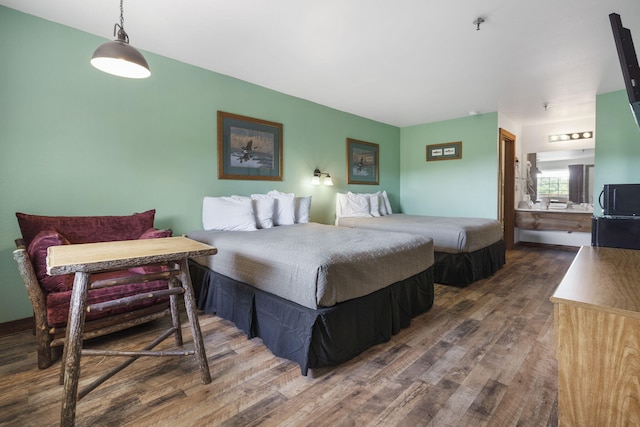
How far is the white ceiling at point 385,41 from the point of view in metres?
2.16

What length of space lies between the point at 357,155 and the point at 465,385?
403 cm

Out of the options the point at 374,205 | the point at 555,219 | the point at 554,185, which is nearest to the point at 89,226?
the point at 374,205

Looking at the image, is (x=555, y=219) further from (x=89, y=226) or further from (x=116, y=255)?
(x=89, y=226)

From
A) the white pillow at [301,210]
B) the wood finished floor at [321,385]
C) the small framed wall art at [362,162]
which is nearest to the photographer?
the wood finished floor at [321,385]

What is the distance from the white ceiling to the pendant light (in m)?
0.61

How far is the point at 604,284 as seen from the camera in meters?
1.01

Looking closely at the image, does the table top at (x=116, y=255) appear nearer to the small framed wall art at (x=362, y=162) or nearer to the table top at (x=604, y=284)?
the table top at (x=604, y=284)

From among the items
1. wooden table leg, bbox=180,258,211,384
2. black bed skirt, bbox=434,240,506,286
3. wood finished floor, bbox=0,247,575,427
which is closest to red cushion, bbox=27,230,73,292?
wood finished floor, bbox=0,247,575,427

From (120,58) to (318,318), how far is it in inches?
72.4

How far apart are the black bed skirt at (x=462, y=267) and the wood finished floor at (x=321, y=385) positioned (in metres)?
1.00

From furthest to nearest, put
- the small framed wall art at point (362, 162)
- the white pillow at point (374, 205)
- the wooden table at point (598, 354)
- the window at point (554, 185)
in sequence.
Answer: the window at point (554, 185) < the small framed wall art at point (362, 162) < the white pillow at point (374, 205) < the wooden table at point (598, 354)

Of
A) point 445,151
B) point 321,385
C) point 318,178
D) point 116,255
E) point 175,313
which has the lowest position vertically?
point 321,385

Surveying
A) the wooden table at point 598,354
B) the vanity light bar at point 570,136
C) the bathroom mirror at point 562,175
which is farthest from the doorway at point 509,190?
the wooden table at point 598,354

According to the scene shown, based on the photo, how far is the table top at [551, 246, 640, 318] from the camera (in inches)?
33.0
